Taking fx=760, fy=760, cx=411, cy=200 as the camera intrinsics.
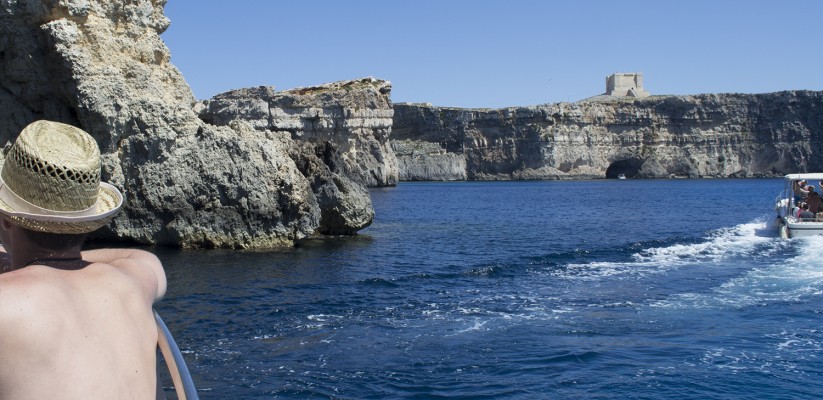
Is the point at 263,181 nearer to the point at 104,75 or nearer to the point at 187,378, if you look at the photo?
the point at 104,75

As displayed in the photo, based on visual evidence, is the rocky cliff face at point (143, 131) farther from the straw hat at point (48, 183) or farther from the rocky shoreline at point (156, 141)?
the straw hat at point (48, 183)

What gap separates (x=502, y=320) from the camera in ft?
44.7

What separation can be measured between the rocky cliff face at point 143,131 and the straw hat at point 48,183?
20.1m

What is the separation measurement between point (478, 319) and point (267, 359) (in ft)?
13.9

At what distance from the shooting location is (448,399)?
9.30m

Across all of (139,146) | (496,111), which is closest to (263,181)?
(139,146)

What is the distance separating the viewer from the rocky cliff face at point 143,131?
21.9 metres

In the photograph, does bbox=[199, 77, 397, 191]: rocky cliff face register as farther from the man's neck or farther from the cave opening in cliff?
the man's neck

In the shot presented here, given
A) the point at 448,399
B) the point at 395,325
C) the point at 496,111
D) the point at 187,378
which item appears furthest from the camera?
the point at 496,111

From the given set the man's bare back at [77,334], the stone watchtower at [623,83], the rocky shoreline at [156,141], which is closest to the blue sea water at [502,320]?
the rocky shoreline at [156,141]

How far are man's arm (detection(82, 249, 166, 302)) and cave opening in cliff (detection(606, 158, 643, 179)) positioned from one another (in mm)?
121220

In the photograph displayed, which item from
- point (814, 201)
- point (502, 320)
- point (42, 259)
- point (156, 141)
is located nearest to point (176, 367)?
point (42, 259)

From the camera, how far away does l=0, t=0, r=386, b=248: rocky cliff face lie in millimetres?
21906

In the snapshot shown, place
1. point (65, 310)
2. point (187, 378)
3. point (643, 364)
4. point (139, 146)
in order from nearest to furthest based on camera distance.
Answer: point (65, 310) < point (187, 378) < point (643, 364) < point (139, 146)
